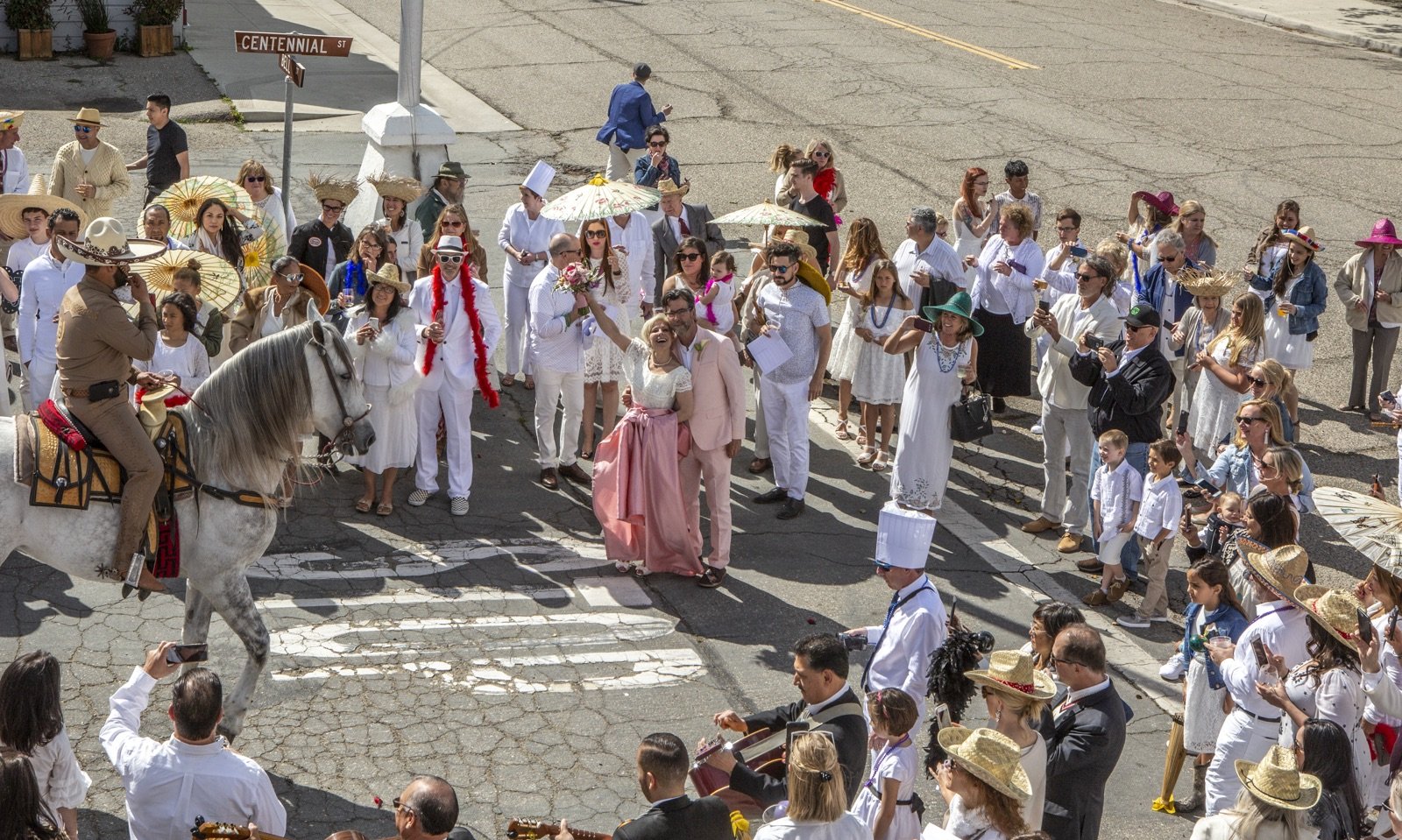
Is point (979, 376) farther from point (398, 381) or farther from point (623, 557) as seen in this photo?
point (398, 381)

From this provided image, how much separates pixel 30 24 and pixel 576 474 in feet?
51.1

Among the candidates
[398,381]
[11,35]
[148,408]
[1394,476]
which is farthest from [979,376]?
[11,35]

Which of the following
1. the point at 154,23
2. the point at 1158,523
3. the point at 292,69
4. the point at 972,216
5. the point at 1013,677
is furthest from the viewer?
the point at 154,23

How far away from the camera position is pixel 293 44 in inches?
515

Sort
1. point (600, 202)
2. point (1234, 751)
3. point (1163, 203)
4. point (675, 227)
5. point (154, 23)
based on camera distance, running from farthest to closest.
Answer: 1. point (154, 23)
2. point (1163, 203)
3. point (675, 227)
4. point (600, 202)
5. point (1234, 751)

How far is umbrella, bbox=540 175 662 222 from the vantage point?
11.9 metres

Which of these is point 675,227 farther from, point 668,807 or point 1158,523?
point 668,807

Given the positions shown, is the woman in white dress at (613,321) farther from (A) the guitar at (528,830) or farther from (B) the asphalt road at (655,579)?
(A) the guitar at (528,830)

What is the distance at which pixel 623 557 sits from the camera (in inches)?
426

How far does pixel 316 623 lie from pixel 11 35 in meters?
17.4

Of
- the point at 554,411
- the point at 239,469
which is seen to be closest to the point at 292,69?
the point at 554,411

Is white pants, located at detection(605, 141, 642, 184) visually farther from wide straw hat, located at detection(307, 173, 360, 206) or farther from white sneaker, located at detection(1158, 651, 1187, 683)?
white sneaker, located at detection(1158, 651, 1187, 683)

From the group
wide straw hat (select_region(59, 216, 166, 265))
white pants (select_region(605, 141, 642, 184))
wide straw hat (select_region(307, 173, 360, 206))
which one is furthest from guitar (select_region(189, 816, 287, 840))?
white pants (select_region(605, 141, 642, 184))

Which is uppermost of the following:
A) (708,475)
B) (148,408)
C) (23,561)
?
(148,408)
